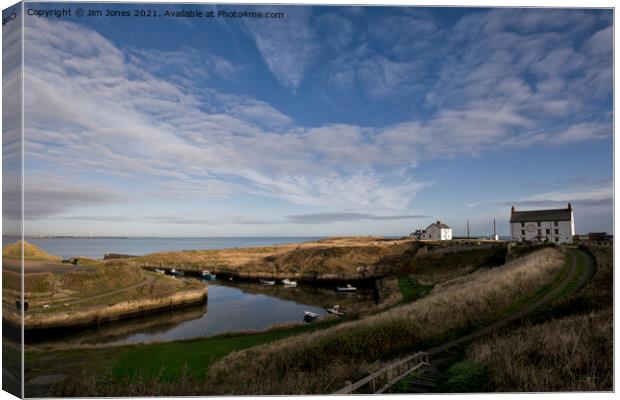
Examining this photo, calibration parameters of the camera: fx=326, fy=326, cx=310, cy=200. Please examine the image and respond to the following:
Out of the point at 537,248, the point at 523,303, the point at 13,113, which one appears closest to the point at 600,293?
the point at 523,303

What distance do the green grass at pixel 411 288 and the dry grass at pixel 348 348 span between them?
4.79 metres

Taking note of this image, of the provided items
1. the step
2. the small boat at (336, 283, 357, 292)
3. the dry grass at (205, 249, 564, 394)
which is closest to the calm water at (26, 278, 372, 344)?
the small boat at (336, 283, 357, 292)

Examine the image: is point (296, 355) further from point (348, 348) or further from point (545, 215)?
point (545, 215)

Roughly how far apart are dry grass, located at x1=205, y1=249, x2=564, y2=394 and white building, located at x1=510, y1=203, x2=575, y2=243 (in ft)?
9.04

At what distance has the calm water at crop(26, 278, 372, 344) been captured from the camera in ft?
53.2

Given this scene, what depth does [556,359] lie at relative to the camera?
261 inches

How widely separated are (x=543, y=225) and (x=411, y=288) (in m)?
7.68

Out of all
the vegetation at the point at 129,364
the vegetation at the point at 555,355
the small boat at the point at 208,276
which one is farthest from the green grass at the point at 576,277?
the small boat at the point at 208,276

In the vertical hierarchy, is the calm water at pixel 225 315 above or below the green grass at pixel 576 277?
below

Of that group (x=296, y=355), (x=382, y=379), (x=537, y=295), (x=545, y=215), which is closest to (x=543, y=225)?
(x=545, y=215)

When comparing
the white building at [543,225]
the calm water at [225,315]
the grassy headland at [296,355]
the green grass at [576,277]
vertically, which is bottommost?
the calm water at [225,315]

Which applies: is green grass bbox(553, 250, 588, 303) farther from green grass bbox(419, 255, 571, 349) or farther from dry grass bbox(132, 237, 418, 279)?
dry grass bbox(132, 237, 418, 279)

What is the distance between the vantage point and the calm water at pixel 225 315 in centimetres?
1620

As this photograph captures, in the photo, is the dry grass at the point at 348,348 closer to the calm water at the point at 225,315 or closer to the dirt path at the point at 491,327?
the dirt path at the point at 491,327
